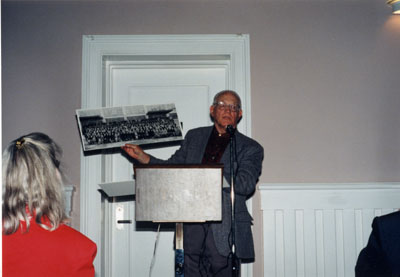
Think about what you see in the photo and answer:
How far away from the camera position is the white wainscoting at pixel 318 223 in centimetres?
299

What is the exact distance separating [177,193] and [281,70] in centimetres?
174

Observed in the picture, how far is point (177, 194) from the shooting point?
1704mm

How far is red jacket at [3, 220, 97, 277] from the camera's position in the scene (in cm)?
123

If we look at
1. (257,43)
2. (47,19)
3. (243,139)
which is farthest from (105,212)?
(257,43)

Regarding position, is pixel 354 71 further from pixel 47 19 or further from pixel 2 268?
pixel 2 268

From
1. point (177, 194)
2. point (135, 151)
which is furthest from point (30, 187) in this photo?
point (135, 151)

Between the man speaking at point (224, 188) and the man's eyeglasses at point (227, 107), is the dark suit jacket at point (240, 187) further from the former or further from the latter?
the man's eyeglasses at point (227, 107)

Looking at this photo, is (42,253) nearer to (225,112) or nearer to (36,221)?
(36,221)

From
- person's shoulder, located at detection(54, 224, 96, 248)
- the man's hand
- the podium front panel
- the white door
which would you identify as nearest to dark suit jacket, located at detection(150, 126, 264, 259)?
the man's hand

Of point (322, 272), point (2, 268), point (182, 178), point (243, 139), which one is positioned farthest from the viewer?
point (322, 272)

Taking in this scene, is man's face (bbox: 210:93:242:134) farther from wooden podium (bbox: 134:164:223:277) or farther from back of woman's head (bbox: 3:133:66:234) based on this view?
back of woman's head (bbox: 3:133:66:234)

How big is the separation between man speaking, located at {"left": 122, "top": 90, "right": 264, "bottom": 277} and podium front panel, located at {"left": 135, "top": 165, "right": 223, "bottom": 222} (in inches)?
17.8

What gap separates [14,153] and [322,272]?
2.39m

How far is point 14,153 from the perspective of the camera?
4.34 ft
